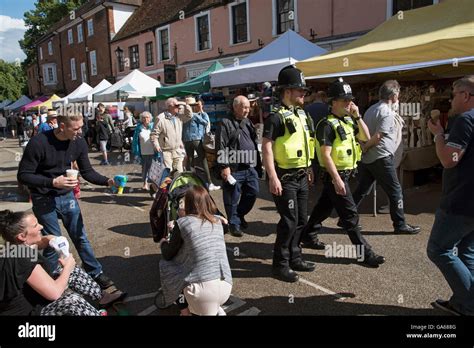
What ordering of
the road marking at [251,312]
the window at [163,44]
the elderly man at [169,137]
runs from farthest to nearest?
1. the window at [163,44]
2. the elderly man at [169,137]
3. the road marking at [251,312]

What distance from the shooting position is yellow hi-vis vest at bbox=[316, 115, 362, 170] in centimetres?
399

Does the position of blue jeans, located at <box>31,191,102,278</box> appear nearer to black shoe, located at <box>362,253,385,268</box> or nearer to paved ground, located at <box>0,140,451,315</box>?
paved ground, located at <box>0,140,451,315</box>

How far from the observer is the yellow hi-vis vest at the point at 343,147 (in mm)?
3992

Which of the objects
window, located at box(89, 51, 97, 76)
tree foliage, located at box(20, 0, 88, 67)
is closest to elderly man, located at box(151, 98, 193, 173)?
window, located at box(89, 51, 97, 76)

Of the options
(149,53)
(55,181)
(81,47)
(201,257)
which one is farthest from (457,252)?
(81,47)

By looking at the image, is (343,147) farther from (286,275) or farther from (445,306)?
(445,306)

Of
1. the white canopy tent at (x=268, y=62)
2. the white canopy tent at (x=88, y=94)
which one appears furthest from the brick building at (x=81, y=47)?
the white canopy tent at (x=268, y=62)

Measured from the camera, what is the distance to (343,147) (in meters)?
4.00

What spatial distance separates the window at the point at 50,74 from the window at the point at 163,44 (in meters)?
19.7

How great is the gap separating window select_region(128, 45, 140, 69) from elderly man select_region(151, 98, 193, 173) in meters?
20.3

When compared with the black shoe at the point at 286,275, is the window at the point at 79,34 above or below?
above

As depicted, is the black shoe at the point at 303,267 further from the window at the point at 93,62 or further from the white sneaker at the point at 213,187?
the window at the point at 93,62

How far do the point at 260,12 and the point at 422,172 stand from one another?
11890mm

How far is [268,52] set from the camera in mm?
9461
